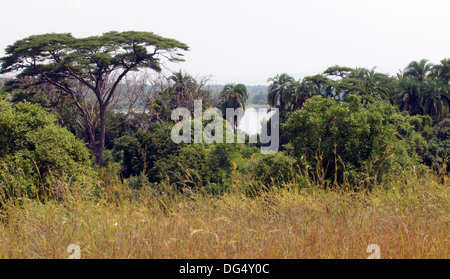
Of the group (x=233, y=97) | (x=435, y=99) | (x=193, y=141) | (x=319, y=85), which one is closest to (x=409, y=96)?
(x=435, y=99)

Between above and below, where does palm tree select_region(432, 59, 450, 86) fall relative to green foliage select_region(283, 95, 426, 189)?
above

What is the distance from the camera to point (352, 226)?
8.84 ft

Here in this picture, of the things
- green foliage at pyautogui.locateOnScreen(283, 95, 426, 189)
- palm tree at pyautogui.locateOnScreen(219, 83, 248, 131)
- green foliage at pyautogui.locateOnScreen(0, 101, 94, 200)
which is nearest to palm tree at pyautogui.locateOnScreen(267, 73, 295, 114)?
palm tree at pyautogui.locateOnScreen(219, 83, 248, 131)

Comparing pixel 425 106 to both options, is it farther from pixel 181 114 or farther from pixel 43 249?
pixel 43 249

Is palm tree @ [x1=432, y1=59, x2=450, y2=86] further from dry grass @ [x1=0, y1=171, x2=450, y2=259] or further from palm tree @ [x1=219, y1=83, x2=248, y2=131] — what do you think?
dry grass @ [x1=0, y1=171, x2=450, y2=259]

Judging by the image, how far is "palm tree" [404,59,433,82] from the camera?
37.8 metres

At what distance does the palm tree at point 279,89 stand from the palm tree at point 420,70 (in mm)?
11220

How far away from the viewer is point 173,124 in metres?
31.8

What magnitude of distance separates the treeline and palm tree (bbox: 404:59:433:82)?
0.30 feet

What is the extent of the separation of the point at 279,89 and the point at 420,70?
510 inches

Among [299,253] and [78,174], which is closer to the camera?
[299,253]

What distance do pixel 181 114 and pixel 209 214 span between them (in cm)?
3128

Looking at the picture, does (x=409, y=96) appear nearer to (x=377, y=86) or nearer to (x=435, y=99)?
(x=435, y=99)
